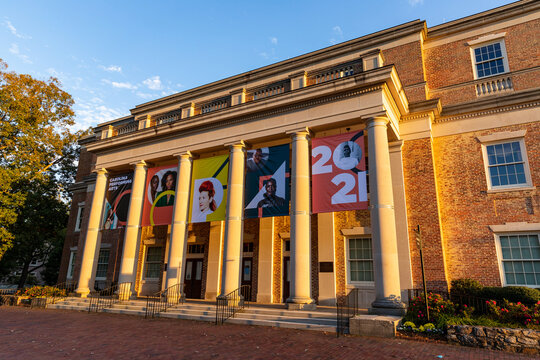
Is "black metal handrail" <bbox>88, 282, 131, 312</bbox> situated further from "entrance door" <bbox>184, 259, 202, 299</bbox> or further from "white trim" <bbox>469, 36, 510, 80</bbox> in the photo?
"white trim" <bbox>469, 36, 510, 80</bbox>

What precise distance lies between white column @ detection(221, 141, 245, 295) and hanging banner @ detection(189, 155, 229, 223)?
71 centimetres

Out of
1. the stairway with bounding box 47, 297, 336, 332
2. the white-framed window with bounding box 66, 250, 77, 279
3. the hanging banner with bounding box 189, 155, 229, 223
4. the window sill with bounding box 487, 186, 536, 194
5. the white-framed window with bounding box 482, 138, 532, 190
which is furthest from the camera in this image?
the white-framed window with bounding box 66, 250, 77, 279

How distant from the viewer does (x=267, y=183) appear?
15625mm

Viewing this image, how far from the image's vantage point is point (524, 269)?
531 inches

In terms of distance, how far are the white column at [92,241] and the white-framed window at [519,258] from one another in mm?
21209

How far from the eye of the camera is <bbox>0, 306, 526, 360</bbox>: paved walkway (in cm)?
808

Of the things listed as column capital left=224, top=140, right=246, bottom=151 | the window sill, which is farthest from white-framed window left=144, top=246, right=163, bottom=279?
the window sill

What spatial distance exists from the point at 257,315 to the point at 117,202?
12278 mm

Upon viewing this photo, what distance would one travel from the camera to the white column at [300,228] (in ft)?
43.7

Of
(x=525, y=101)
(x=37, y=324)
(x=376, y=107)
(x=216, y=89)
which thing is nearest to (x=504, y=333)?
(x=376, y=107)

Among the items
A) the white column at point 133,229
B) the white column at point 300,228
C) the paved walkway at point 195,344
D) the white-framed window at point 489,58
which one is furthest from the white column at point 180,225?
the white-framed window at point 489,58

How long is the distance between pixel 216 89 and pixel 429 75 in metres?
13.4

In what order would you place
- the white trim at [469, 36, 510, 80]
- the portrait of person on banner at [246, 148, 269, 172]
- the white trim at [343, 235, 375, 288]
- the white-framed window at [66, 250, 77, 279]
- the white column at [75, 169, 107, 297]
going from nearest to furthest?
the white trim at [343, 235, 375, 288] < the portrait of person on banner at [246, 148, 269, 172] < the white trim at [469, 36, 510, 80] < the white column at [75, 169, 107, 297] < the white-framed window at [66, 250, 77, 279]

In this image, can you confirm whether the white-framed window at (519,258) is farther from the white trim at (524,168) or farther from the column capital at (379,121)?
the column capital at (379,121)
